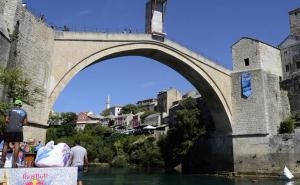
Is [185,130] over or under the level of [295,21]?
under

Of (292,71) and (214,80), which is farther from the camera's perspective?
(292,71)

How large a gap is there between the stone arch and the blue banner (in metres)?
0.98

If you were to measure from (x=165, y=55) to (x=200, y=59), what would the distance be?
8.26ft

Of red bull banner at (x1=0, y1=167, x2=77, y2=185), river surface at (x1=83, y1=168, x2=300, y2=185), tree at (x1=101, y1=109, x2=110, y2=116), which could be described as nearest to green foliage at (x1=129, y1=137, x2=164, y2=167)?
river surface at (x1=83, y1=168, x2=300, y2=185)

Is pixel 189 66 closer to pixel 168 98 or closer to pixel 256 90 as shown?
pixel 256 90

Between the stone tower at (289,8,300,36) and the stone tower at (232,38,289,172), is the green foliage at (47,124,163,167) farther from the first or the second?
the stone tower at (289,8,300,36)

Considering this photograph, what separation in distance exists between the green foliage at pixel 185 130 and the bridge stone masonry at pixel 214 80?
54.8 inches

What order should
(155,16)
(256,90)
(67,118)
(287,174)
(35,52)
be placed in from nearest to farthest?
(35,52), (287,174), (155,16), (256,90), (67,118)

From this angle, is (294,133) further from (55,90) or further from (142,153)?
(142,153)

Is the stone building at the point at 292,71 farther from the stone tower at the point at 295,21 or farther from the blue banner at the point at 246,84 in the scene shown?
the blue banner at the point at 246,84

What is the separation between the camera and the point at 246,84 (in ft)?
72.9

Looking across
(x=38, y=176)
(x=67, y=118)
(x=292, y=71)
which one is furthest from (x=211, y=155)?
(x=67, y=118)

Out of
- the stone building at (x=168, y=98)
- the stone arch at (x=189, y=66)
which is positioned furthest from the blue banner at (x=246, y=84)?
the stone building at (x=168, y=98)

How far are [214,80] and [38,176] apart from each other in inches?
748
